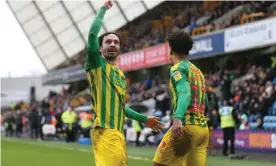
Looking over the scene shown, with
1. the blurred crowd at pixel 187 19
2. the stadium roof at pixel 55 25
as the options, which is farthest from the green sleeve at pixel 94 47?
the stadium roof at pixel 55 25

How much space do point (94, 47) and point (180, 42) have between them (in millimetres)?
913

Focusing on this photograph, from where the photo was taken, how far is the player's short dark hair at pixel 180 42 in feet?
20.4

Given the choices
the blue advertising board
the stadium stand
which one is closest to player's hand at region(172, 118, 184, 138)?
the stadium stand

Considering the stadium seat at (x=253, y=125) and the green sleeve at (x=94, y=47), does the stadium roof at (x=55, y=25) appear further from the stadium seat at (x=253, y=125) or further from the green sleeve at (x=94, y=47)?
the green sleeve at (x=94, y=47)

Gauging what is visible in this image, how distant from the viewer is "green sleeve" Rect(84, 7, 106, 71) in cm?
595

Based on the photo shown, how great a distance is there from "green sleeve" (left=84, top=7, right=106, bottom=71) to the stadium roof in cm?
4589

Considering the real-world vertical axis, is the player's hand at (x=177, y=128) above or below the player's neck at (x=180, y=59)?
below

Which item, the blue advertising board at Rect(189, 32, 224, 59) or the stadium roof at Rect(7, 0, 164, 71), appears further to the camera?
the stadium roof at Rect(7, 0, 164, 71)

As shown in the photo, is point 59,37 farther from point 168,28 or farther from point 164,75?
point 164,75

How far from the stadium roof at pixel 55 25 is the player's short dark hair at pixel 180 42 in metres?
45.8

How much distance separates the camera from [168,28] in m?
42.8

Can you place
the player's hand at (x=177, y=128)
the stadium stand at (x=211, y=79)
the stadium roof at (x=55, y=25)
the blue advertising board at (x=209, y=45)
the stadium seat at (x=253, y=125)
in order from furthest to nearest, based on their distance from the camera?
the stadium roof at (x=55, y=25) → the blue advertising board at (x=209, y=45) → the stadium stand at (x=211, y=79) → the stadium seat at (x=253, y=125) → the player's hand at (x=177, y=128)

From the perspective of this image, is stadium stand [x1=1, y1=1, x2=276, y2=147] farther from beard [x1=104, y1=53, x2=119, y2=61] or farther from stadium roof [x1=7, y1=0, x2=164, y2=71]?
beard [x1=104, y1=53, x2=119, y2=61]

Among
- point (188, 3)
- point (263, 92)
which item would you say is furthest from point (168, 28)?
point (263, 92)
